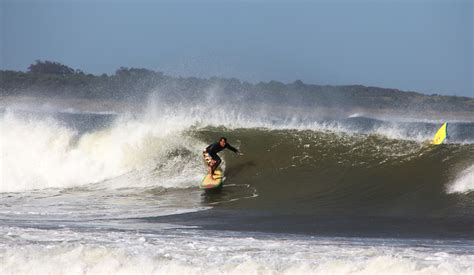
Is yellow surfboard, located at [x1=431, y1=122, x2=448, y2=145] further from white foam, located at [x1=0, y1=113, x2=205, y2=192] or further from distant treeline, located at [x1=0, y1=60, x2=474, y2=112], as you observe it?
distant treeline, located at [x1=0, y1=60, x2=474, y2=112]

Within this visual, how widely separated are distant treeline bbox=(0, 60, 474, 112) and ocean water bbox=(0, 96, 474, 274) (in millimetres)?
37168

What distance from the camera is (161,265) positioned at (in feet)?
30.2

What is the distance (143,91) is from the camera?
6706cm

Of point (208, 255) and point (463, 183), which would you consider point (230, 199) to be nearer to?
point (463, 183)

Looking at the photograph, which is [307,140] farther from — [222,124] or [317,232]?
[317,232]

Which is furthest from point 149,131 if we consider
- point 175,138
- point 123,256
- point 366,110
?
point 366,110

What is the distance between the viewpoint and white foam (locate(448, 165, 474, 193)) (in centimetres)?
1650

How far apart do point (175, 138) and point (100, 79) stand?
81.9 meters

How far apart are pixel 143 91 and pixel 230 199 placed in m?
51.4

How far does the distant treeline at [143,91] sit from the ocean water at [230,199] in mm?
37168

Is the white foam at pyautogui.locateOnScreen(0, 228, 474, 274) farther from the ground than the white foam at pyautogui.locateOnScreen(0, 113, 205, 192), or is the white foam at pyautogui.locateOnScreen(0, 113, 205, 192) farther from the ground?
the white foam at pyautogui.locateOnScreen(0, 113, 205, 192)

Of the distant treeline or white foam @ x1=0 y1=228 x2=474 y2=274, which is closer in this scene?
white foam @ x1=0 y1=228 x2=474 y2=274

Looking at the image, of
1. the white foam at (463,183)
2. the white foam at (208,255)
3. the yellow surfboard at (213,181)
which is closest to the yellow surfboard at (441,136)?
the white foam at (463,183)

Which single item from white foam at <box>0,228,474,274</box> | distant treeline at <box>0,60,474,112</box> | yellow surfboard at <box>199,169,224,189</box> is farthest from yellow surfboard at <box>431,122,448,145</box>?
distant treeline at <box>0,60,474,112</box>
